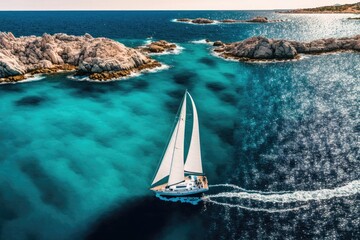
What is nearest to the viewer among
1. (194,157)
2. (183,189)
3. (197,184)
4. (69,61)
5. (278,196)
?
(278,196)

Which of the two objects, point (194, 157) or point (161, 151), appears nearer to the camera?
point (194, 157)

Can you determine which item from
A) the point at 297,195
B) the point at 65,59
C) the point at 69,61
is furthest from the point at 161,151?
the point at 65,59

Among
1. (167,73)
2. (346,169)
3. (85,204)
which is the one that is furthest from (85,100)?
(346,169)

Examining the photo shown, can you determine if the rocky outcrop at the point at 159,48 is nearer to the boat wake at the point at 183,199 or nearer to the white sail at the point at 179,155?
the white sail at the point at 179,155

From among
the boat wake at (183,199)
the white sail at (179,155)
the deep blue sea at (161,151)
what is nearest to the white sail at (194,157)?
the white sail at (179,155)

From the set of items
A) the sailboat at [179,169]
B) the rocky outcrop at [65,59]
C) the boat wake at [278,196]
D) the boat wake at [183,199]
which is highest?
the rocky outcrop at [65,59]

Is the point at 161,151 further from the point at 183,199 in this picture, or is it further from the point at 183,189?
the point at 183,199

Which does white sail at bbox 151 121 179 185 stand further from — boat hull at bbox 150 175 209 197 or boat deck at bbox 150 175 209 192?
boat hull at bbox 150 175 209 197
